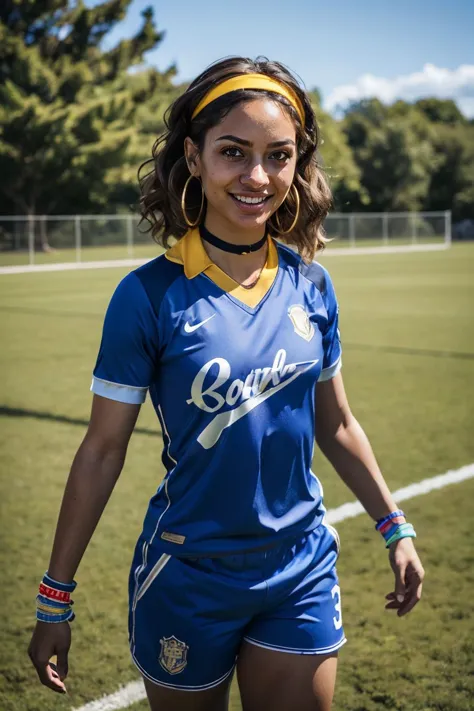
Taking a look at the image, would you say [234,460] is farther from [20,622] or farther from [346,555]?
[346,555]

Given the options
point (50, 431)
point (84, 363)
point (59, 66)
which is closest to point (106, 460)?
point (50, 431)

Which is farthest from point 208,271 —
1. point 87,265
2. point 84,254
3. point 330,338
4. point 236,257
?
point 84,254

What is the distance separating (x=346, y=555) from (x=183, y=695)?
285 cm

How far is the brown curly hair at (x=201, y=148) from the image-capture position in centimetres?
233

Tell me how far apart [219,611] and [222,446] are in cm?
42

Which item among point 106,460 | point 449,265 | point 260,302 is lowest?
point 449,265

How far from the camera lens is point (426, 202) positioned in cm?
8150

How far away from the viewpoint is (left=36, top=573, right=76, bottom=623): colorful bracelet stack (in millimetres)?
2203

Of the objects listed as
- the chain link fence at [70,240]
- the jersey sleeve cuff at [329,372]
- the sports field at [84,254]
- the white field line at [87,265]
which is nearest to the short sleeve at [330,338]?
the jersey sleeve cuff at [329,372]

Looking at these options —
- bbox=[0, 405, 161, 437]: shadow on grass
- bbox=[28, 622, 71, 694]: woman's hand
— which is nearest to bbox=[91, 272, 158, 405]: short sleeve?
bbox=[28, 622, 71, 694]: woman's hand

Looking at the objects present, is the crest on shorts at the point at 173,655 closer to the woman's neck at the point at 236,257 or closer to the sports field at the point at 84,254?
the woman's neck at the point at 236,257

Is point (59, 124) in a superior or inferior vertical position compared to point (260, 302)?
superior

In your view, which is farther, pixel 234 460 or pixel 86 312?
pixel 86 312

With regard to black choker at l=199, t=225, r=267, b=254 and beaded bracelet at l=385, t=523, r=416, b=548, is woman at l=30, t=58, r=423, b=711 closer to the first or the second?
black choker at l=199, t=225, r=267, b=254
